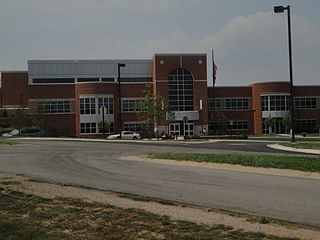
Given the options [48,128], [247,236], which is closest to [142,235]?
[247,236]

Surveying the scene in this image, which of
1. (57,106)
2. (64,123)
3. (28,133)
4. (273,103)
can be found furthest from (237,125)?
(28,133)

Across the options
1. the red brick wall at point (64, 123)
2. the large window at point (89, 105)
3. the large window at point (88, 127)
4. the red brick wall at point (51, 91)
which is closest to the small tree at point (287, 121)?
the large window at point (88, 127)

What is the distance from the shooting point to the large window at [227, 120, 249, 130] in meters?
62.4

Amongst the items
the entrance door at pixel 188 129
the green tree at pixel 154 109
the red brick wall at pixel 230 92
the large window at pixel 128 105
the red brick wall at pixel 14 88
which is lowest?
the entrance door at pixel 188 129

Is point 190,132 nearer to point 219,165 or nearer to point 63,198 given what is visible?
point 219,165

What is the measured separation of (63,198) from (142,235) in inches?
144

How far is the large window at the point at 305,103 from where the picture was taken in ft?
209

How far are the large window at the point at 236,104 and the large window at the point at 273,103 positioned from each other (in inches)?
110

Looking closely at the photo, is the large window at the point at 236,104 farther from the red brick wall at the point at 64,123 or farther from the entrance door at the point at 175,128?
the red brick wall at the point at 64,123

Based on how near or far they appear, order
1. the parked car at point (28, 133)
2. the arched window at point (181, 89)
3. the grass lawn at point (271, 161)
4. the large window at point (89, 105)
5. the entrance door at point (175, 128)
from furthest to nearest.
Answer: the arched window at point (181, 89), the entrance door at point (175, 128), the large window at point (89, 105), the parked car at point (28, 133), the grass lawn at point (271, 161)

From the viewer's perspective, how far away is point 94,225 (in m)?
6.46

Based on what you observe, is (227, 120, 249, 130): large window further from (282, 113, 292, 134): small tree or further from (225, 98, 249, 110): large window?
(282, 113, 292, 134): small tree

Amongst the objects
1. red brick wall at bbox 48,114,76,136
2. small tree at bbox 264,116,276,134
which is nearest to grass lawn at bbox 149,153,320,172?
red brick wall at bbox 48,114,76,136

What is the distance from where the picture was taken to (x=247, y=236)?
5867mm
